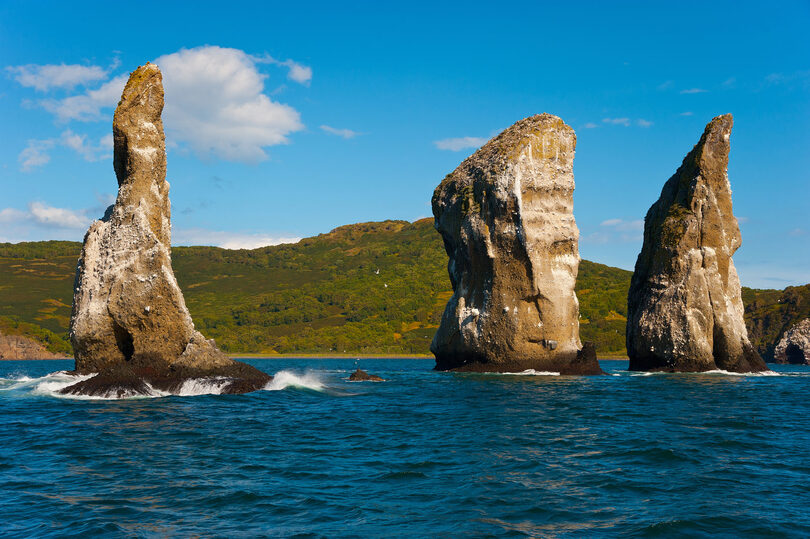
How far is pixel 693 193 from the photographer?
1841 inches

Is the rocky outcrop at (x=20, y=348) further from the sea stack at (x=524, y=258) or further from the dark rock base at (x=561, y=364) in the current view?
the dark rock base at (x=561, y=364)

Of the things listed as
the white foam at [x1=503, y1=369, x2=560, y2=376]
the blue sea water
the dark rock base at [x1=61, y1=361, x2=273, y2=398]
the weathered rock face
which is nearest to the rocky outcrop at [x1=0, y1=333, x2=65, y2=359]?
the white foam at [x1=503, y1=369, x2=560, y2=376]

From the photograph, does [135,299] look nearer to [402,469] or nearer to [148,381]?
[148,381]

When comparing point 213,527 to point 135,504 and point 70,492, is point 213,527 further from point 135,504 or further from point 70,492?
point 70,492

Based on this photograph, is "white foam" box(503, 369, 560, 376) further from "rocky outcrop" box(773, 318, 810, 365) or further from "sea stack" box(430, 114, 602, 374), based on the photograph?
"rocky outcrop" box(773, 318, 810, 365)

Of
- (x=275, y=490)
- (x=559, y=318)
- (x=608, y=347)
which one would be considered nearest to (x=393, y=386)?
(x=559, y=318)

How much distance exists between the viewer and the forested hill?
11885 cm

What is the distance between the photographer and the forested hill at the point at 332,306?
11885cm

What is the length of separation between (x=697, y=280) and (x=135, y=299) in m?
35.7

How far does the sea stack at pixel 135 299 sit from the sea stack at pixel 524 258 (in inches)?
787

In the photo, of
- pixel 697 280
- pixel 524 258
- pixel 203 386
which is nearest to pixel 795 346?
pixel 697 280

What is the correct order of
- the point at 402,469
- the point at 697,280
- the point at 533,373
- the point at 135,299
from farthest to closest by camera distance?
the point at 697,280 < the point at 533,373 < the point at 135,299 < the point at 402,469

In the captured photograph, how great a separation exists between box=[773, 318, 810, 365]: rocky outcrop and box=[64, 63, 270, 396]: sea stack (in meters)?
88.9

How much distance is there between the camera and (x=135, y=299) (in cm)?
2841
